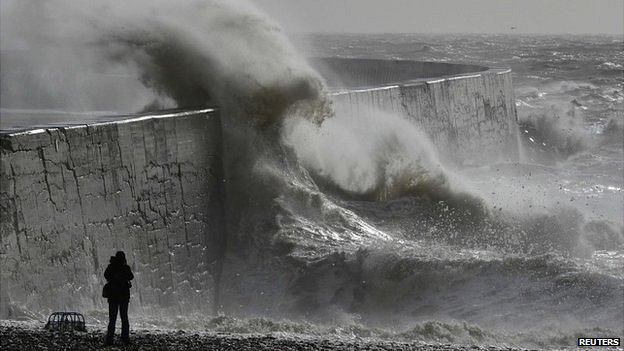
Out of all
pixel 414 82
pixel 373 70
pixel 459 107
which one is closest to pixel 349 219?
pixel 414 82

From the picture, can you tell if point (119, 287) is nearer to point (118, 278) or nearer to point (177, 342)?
point (118, 278)

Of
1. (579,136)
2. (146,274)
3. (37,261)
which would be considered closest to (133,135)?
(146,274)

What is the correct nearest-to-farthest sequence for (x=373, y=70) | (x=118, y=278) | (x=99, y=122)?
(x=118, y=278)
(x=99, y=122)
(x=373, y=70)

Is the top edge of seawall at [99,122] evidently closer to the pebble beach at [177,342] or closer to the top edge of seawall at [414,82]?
the pebble beach at [177,342]

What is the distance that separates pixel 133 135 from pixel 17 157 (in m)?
1.53

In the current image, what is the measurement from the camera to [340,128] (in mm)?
13328

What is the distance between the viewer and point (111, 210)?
8.56 metres

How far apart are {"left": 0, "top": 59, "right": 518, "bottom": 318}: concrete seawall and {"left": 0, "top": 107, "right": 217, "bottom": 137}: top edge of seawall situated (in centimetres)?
2

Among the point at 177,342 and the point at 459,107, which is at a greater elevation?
the point at 459,107

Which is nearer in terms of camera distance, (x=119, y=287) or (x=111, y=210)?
(x=119, y=287)

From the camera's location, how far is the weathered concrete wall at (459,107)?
14.9m

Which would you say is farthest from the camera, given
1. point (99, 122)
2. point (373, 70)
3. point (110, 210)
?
point (373, 70)

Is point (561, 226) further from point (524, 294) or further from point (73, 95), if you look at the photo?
point (73, 95)

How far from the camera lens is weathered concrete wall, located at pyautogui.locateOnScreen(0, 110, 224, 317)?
759cm
